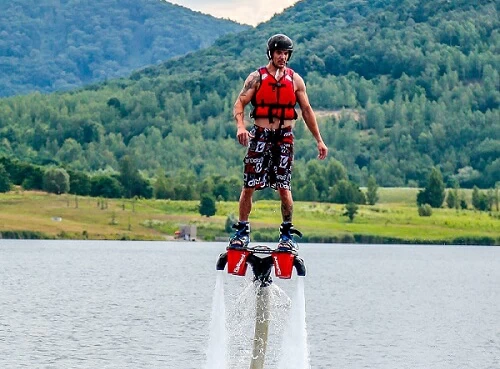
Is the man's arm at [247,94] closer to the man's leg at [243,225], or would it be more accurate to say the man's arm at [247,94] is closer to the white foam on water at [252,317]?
the man's leg at [243,225]

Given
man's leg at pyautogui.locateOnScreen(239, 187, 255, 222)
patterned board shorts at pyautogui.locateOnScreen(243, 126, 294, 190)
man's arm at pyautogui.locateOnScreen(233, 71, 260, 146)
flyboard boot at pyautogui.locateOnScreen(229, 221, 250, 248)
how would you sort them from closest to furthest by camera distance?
man's arm at pyautogui.locateOnScreen(233, 71, 260, 146) < patterned board shorts at pyautogui.locateOnScreen(243, 126, 294, 190) < man's leg at pyautogui.locateOnScreen(239, 187, 255, 222) < flyboard boot at pyautogui.locateOnScreen(229, 221, 250, 248)

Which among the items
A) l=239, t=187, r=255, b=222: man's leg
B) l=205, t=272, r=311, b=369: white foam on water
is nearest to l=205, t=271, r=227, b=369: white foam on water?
l=205, t=272, r=311, b=369: white foam on water

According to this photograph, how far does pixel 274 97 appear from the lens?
949 inches

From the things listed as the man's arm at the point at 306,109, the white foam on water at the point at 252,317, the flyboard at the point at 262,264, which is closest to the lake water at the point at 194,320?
the white foam on water at the point at 252,317

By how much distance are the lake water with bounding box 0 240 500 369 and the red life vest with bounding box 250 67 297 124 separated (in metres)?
4.58

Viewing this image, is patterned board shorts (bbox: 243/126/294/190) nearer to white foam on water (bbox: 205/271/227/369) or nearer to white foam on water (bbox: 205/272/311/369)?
white foam on water (bbox: 205/272/311/369)

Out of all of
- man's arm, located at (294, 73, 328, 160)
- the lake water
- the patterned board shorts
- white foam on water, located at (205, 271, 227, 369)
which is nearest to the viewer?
man's arm, located at (294, 73, 328, 160)

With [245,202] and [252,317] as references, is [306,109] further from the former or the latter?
[252,317]

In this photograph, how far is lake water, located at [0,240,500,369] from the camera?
236 ft

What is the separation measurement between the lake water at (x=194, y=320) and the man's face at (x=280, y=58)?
534 cm

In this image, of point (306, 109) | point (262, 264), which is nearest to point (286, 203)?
point (262, 264)

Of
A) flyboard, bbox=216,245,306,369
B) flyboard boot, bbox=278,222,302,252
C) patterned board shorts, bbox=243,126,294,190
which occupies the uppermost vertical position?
patterned board shorts, bbox=243,126,294,190

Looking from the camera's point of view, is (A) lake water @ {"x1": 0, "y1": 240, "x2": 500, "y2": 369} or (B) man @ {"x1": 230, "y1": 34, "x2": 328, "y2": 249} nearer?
(B) man @ {"x1": 230, "y1": 34, "x2": 328, "y2": 249}

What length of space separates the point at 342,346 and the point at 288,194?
55736 millimetres
